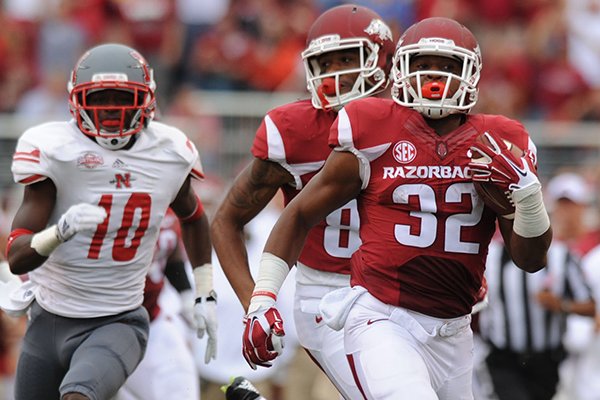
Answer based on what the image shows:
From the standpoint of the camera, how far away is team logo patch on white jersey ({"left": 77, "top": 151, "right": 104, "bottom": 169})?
5352mm

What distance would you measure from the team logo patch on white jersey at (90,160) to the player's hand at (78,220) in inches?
12.6

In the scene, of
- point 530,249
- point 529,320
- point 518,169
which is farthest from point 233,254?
point 529,320

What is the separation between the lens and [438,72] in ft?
15.6

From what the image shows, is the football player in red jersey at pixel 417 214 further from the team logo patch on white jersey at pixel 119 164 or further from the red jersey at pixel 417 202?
the team logo patch on white jersey at pixel 119 164

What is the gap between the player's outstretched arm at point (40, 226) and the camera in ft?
16.5

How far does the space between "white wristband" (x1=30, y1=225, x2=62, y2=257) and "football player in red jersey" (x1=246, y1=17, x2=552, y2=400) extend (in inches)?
33.1

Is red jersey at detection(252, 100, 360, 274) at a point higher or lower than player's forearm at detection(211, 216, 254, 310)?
higher

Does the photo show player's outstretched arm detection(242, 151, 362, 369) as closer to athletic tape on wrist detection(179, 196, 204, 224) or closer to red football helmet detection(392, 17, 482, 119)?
red football helmet detection(392, 17, 482, 119)

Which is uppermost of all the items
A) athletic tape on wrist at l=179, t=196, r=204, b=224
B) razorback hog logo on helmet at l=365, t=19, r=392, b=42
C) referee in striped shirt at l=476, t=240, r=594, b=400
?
razorback hog logo on helmet at l=365, t=19, r=392, b=42

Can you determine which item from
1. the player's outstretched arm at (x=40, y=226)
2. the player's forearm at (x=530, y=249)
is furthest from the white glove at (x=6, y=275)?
the player's forearm at (x=530, y=249)

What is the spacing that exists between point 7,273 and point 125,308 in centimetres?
79

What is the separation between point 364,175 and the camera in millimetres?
4754

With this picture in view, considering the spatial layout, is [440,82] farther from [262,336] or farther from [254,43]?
[254,43]

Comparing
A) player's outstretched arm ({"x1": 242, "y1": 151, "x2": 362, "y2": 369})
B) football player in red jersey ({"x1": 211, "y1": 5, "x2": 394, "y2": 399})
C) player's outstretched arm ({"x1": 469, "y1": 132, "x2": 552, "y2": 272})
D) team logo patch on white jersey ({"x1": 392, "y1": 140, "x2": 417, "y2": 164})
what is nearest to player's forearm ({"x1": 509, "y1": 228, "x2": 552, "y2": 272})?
player's outstretched arm ({"x1": 469, "y1": 132, "x2": 552, "y2": 272})
